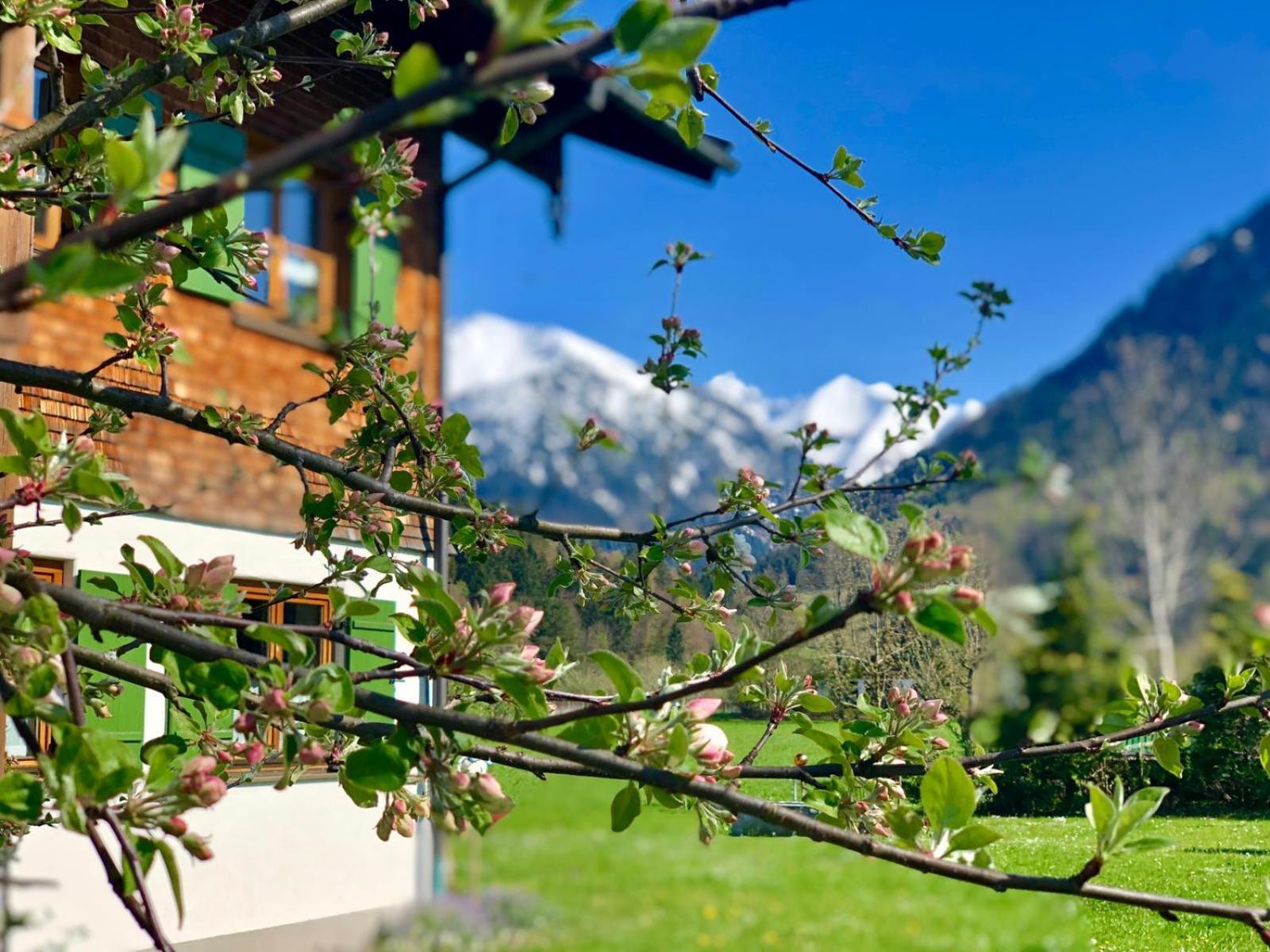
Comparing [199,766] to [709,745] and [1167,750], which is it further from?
[1167,750]

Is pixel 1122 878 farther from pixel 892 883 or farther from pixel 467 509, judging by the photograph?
pixel 892 883

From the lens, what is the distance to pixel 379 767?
68 cm

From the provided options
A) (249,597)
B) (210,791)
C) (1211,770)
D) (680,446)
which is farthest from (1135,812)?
(249,597)

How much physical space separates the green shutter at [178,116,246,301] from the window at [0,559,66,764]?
34.0 inches

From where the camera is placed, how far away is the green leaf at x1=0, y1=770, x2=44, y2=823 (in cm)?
66

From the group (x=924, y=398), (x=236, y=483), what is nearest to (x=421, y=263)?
(x=236, y=483)

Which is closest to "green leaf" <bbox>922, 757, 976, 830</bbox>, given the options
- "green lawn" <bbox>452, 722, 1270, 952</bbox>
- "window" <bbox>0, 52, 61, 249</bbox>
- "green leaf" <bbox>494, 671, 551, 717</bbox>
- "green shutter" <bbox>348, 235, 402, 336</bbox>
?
"green lawn" <bbox>452, 722, 1270, 952</bbox>

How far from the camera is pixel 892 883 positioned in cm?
306

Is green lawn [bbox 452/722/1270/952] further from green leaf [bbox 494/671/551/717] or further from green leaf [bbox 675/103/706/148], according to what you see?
green leaf [bbox 675/103/706/148]

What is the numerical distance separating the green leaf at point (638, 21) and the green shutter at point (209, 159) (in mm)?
2901

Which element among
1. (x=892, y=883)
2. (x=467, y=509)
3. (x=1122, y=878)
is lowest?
(x=892, y=883)

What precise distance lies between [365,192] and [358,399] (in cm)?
123

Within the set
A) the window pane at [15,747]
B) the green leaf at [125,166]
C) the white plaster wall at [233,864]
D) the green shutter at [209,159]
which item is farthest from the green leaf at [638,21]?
the green shutter at [209,159]

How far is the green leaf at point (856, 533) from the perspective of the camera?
1.73ft
